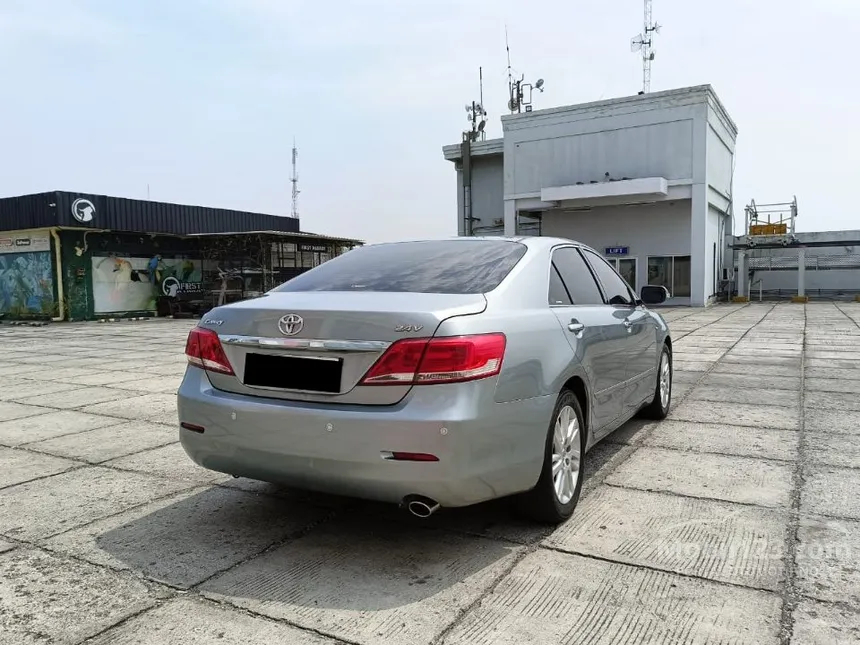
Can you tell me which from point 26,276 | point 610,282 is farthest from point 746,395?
point 26,276

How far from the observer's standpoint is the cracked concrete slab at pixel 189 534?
123 inches

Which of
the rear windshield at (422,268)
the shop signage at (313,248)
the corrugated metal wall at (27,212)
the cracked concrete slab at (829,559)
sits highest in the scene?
the corrugated metal wall at (27,212)

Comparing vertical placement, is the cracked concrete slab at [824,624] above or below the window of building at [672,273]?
below

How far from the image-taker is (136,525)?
3.63 metres

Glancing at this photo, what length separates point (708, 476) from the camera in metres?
4.37

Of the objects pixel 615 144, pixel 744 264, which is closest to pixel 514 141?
pixel 615 144

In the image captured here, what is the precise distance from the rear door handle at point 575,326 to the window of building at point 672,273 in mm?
27274

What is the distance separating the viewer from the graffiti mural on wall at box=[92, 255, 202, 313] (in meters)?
25.8

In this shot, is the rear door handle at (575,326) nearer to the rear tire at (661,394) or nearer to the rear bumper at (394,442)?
the rear bumper at (394,442)

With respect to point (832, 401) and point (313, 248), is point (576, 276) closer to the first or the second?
point (832, 401)

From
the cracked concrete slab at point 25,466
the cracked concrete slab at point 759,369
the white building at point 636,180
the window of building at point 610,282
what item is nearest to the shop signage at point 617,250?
the white building at point 636,180

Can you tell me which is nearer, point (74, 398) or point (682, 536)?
point (682, 536)

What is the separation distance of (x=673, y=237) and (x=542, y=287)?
28479mm

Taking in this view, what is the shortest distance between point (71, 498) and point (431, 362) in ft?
8.88
